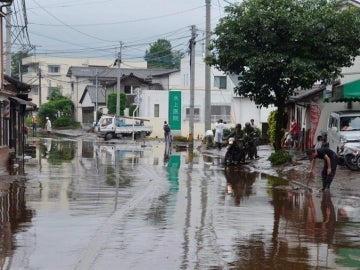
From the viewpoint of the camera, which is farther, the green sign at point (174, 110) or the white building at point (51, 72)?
the white building at point (51, 72)

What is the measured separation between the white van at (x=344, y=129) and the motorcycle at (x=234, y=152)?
3.85 metres

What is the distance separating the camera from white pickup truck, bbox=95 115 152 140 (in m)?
57.0

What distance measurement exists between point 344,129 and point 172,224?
46.2 feet

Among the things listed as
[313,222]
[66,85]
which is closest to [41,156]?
[313,222]

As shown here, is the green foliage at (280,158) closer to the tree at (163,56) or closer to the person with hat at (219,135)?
the person with hat at (219,135)

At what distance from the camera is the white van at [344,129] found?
23359mm

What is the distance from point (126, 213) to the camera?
1315 cm

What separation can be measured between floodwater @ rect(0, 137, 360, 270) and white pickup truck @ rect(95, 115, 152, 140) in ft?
116

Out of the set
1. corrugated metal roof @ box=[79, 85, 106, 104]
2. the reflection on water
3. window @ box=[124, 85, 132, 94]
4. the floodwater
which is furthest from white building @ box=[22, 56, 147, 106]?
the reflection on water

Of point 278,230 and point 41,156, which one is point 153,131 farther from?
point 278,230

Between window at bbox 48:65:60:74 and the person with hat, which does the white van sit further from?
window at bbox 48:65:60:74

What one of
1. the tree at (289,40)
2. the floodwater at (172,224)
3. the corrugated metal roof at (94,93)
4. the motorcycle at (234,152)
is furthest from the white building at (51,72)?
the floodwater at (172,224)

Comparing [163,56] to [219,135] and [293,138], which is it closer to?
[219,135]

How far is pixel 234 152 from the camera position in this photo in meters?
27.3
